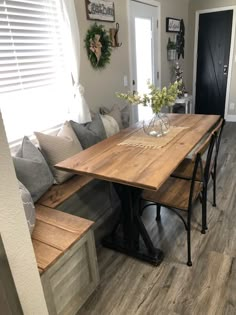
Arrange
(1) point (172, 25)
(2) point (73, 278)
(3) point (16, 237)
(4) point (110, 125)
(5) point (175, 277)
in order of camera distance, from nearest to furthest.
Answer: (3) point (16, 237), (2) point (73, 278), (5) point (175, 277), (4) point (110, 125), (1) point (172, 25)

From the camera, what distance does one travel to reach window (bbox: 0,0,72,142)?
204 cm

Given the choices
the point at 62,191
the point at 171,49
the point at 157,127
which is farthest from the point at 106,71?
the point at 171,49

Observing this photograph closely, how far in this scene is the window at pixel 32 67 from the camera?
2.04m

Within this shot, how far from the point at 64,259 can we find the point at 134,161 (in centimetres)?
74

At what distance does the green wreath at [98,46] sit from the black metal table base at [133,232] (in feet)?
5.24

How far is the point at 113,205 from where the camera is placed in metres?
2.49

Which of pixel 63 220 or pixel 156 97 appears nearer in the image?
pixel 63 220

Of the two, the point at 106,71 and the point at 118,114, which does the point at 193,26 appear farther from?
the point at 118,114

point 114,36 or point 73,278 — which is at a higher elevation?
point 114,36

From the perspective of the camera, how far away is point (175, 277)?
1804 millimetres

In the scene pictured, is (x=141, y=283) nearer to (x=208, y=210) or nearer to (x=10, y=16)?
(x=208, y=210)

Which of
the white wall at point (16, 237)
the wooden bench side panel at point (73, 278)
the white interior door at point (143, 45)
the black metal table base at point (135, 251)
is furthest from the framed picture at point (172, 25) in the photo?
the white wall at point (16, 237)

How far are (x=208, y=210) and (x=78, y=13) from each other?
7.70ft

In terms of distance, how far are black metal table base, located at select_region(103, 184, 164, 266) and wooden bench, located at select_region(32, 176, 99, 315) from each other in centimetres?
39
